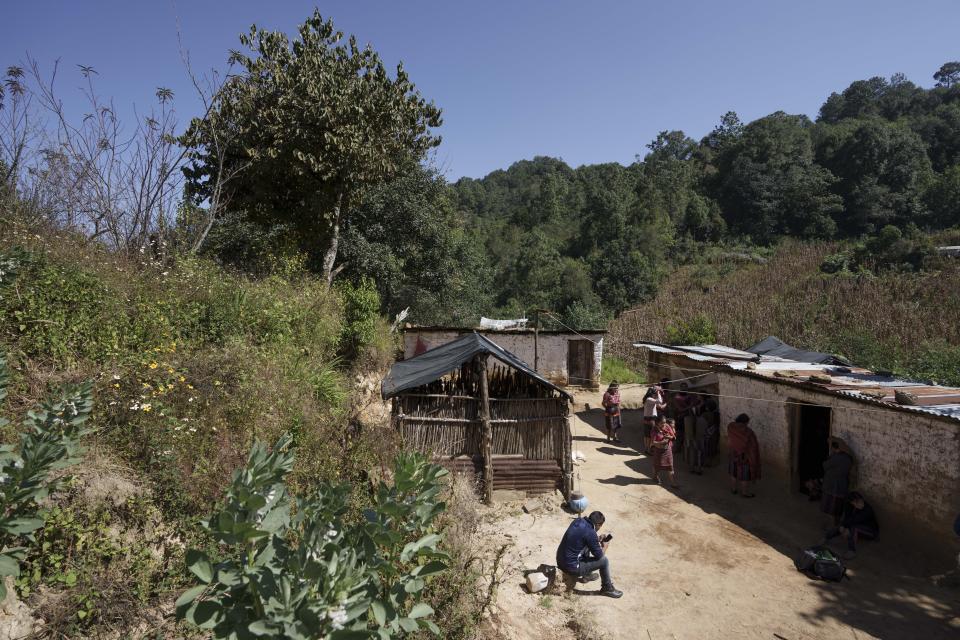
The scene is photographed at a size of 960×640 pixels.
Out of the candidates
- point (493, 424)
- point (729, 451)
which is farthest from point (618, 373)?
point (493, 424)

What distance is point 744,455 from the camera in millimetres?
8984

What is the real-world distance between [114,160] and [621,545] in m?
10.0

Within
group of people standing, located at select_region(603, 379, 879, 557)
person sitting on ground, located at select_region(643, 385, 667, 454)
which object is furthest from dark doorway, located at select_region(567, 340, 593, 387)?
person sitting on ground, located at select_region(643, 385, 667, 454)

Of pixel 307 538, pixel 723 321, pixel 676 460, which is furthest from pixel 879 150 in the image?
pixel 307 538

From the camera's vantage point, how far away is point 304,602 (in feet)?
7.24

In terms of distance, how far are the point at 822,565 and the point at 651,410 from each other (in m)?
4.97

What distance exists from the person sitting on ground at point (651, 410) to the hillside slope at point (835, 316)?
8.84 m

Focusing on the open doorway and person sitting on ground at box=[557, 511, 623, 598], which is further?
the open doorway

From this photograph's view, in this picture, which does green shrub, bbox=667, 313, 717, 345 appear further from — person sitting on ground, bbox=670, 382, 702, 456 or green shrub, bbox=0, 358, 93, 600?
green shrub, bbox=0, 358, 93, 600

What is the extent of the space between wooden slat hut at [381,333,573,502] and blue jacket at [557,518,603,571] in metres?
2.44

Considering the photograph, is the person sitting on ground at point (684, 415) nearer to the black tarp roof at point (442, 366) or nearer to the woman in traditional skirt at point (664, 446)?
the woman in traditional skirt at point (664, 446)

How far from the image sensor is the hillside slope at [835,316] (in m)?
17.3

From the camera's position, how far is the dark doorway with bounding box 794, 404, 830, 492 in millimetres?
9094

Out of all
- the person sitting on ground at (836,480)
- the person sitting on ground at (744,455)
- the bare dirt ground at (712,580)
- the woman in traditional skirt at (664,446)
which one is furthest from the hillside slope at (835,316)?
the bare dirt ground at (712,580)
